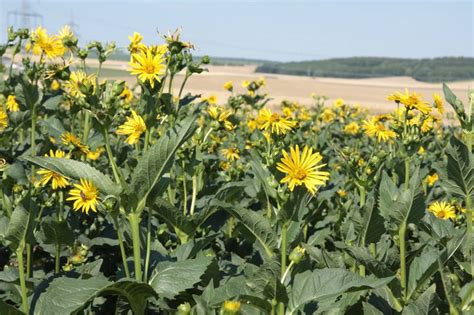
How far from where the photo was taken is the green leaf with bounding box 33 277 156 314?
2.12m

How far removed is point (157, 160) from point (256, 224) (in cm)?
57

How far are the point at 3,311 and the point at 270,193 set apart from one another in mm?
1165

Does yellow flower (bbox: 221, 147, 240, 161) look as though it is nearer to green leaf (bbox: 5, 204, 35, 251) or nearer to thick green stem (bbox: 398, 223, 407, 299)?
thick green stem (bbox: 398, 223, 407, 299)

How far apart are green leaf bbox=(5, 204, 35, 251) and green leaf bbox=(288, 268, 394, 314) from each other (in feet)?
3.54

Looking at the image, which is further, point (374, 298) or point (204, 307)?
point (374, 298)

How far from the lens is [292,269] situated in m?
2.51

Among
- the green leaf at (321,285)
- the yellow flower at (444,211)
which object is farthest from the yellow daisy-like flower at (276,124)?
the yellow flower at (444,211)

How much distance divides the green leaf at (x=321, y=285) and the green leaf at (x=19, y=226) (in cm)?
108

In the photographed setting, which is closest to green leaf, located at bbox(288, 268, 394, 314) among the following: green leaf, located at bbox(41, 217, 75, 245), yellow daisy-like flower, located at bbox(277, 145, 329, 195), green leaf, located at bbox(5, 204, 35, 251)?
yellow daisy-like flower, located at bbox(277, 145, 329, 195)

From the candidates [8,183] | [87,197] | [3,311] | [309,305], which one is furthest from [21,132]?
[309,305]

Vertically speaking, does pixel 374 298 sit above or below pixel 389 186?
below

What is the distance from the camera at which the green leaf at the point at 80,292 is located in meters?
2.12

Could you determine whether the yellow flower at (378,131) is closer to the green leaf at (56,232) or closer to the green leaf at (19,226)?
the green leaf at (56,232)

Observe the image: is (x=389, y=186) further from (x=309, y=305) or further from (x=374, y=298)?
(x=309, y=305)
